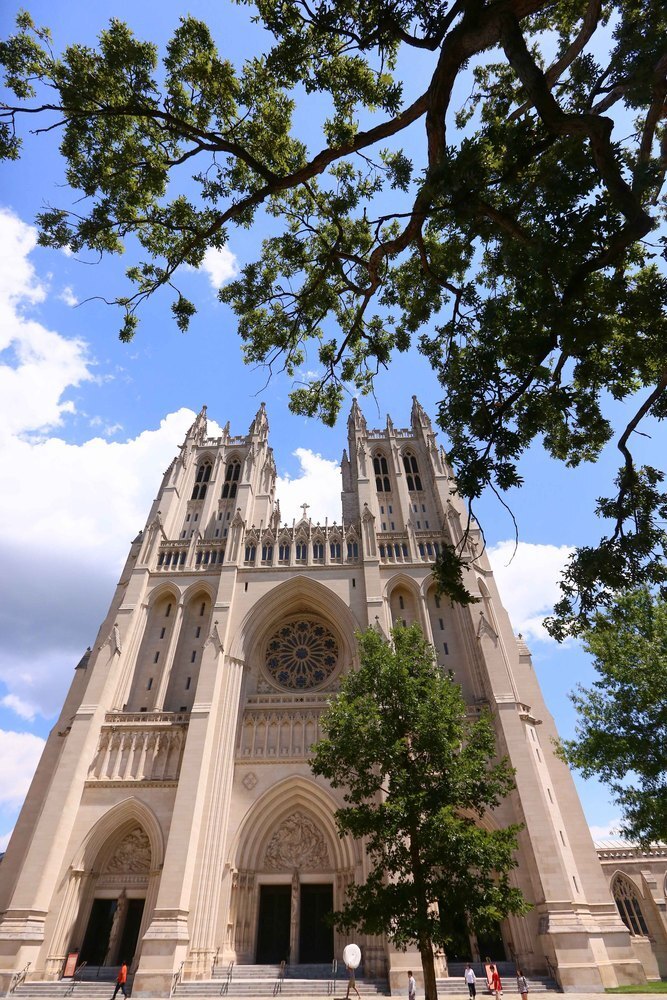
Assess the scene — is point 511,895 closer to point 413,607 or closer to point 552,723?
point 552,723

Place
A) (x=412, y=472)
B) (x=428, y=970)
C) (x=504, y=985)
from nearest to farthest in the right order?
(x=428, y=970), (x=504, y=985), (x=412, y=472)

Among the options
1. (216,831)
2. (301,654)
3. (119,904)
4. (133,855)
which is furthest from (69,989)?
(301,654)

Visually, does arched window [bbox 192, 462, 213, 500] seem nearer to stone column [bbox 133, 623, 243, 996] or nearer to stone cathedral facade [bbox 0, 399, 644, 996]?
stone cathedral facade [bbox 0, 399, 644, 996]

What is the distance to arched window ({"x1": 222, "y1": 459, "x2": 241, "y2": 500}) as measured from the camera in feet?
126

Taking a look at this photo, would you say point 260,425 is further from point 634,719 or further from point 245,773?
point 634,719

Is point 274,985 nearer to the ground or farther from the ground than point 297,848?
nearer to the ground

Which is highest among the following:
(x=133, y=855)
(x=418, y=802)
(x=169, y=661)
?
(x=169, y=661)

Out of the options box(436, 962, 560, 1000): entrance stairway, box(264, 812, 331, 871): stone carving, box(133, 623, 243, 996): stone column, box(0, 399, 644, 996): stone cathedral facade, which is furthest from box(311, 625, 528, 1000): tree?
box(264, 812, 331, 871): stone carving

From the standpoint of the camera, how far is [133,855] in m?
22.7

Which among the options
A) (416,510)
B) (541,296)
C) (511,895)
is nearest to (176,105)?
(541,296)

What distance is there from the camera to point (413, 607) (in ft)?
96.6

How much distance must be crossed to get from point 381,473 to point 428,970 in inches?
1182

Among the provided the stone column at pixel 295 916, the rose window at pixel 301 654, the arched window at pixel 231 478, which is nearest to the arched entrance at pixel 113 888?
the stone column at pixel 295 916

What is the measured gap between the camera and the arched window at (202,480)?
37.8 meters
